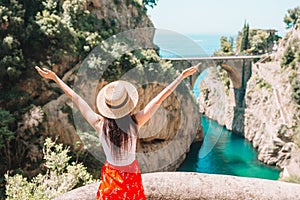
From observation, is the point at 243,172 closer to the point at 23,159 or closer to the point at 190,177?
the point at 23,159

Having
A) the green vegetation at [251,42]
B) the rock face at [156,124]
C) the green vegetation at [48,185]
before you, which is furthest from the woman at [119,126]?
the green vegetation at [251,42]

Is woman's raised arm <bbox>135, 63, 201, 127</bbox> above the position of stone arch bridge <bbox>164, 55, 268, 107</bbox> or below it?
below

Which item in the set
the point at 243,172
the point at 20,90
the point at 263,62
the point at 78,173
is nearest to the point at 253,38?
the point at 263,62

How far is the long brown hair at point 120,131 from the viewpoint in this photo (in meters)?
1.89

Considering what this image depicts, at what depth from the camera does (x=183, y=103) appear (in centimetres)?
1728

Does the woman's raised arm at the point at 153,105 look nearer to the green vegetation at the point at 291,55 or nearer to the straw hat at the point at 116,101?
the straw hat at the point at 116,101

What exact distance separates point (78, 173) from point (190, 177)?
2.67 metres

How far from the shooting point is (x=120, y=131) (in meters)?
1.90

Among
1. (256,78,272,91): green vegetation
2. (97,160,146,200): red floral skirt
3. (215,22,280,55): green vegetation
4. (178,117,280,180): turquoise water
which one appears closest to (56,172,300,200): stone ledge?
(97,160,146,200): red floral skirt

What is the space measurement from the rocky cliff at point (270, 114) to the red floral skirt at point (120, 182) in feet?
44.5

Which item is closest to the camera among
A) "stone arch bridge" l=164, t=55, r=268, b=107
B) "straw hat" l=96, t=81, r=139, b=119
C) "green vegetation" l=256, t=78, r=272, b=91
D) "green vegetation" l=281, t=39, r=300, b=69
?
"straw hat" l=96, t=81, r=139, b=119

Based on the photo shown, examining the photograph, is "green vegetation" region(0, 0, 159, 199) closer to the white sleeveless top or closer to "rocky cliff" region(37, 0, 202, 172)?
"rocky cliff" region(37, 0, 202, 172)

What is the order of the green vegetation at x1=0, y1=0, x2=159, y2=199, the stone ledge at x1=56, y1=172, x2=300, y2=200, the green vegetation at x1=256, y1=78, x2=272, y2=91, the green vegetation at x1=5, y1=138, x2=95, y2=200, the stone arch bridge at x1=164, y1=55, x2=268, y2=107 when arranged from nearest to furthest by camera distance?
the stone ledge at x1=56, y1=172, x2=300, y2=200
the green vegetation at x1=5, y1=138, x2=95, y2=200
the green vegetation at x1=0, y1=0, x2=159, y2=199
the green vegetation at x1=256, y1=78, x2=272, y2=91
the stone arch bridge at x1=164, y1=55, x2=268, y2=107

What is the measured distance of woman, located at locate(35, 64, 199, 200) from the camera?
1841mm
